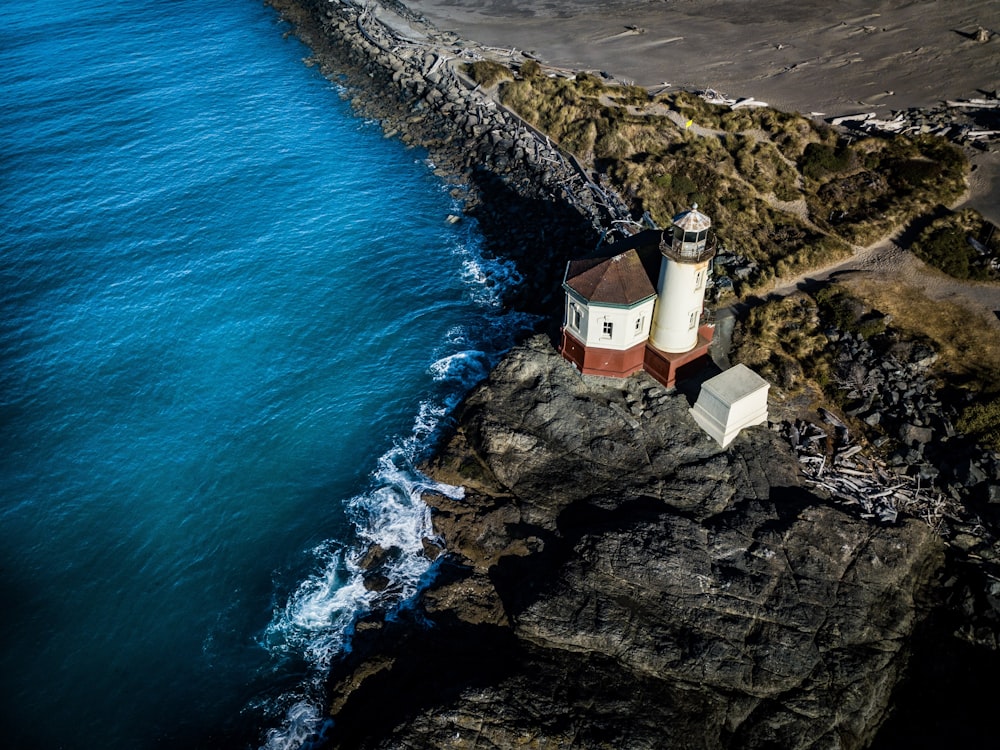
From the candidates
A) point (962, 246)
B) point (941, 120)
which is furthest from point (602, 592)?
point (941, 120)

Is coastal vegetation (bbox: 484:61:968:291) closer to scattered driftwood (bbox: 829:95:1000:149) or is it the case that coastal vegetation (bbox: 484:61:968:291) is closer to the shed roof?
scattered driftwood (bbox: 829:95:1000:149)

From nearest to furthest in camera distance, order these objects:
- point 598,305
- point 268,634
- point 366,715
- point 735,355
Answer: point 366,715 → point 268,634 → point 598,305 → point 735,355

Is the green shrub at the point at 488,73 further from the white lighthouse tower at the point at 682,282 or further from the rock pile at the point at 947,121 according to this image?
the white lighthouse tower at the point at 682,282

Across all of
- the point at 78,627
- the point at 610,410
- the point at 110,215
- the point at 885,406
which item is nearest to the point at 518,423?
the point at 610,410

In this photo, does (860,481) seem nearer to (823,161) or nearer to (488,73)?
(823,161)

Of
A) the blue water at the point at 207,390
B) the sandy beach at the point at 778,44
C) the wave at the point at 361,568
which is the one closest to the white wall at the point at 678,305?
the wave at the point at 361,568

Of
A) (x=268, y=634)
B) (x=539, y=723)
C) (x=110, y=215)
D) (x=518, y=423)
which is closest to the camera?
(x=539, y=723)

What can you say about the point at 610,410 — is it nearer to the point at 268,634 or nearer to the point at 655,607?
the point at 655,607
